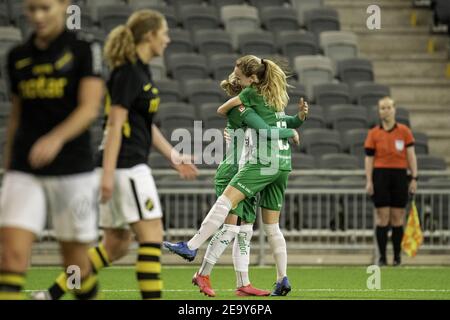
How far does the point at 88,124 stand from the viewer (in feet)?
Result: 20.7

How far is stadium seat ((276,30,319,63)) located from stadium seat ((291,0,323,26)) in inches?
49.3

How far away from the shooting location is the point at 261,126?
9.59 m

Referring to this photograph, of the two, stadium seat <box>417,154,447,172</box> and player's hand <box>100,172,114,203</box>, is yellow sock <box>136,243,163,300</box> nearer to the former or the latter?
player's hand <box>100,172,114,203</box>

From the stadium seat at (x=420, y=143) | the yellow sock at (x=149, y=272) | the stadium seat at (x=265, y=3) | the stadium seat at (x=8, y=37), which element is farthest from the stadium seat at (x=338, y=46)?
the yellow sock at (x=149, y=272)

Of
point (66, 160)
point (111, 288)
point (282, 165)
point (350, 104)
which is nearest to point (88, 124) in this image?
point (66, 160)

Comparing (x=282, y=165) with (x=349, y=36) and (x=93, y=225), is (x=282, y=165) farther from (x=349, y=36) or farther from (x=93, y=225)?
(x=349, y=36)

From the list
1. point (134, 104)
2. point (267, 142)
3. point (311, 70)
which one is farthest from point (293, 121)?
Answer: point (311, 70)

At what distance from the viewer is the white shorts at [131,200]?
7.32 m

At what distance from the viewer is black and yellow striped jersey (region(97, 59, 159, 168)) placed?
732 centimetres

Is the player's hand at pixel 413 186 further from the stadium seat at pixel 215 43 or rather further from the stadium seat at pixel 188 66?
the stadium seat at pixel 215 43

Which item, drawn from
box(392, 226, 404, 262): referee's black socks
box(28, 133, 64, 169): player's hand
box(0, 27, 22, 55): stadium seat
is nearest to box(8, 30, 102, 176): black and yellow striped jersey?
box(28, 133, 64, 169): player's hand

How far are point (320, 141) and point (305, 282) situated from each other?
18.5ft

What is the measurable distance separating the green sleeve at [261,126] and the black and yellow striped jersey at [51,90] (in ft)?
10.8

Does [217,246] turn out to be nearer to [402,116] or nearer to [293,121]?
[293,121]
